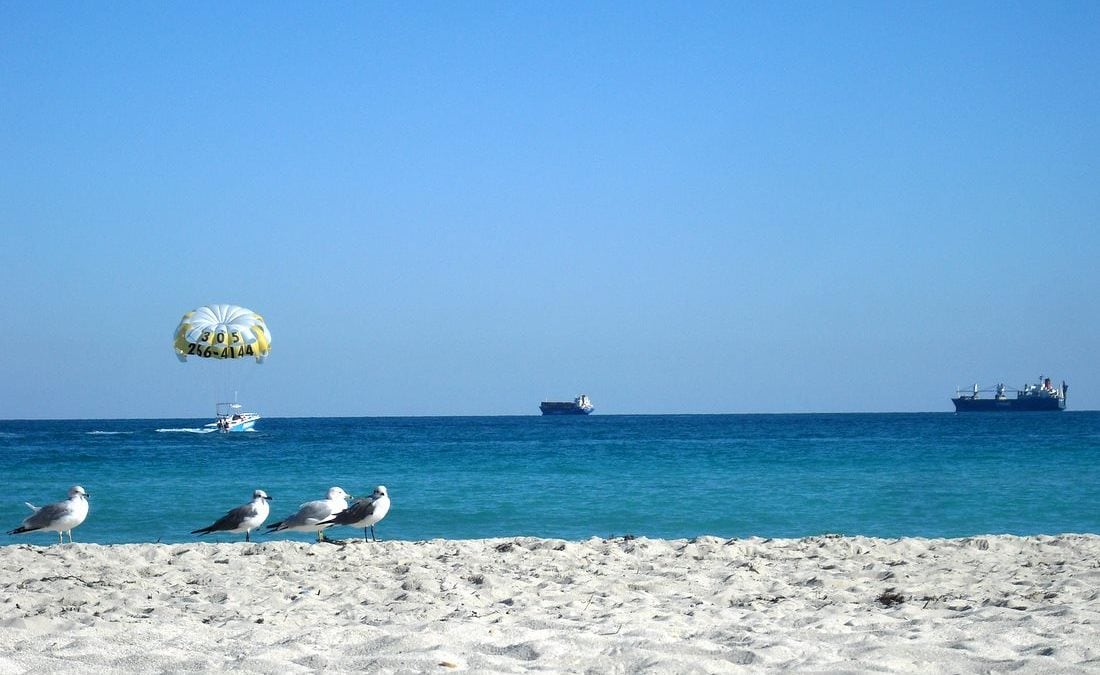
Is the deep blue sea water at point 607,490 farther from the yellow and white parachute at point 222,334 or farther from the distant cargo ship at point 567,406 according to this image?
the distant cargo ship at point 567,406

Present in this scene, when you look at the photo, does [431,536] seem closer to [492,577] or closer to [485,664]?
[492,577]

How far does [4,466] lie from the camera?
3438 centimetres

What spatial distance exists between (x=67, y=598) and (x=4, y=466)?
1196 inches

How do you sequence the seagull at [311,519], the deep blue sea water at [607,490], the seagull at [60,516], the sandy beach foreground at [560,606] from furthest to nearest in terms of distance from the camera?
the deep blue sea water at [607,490], the seagull at [60,516], the seagull at [311,519], the sandy beach foreground at [560,606]

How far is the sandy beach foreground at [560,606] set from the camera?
5.42m

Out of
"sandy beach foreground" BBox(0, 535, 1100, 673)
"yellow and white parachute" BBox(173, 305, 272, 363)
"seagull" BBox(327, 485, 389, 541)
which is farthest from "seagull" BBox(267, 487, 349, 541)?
"yellow and white parachute" BBox(173, 305, 272, 363)

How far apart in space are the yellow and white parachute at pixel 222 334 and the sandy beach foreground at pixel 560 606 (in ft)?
63.4

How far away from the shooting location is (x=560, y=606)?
24.0ft

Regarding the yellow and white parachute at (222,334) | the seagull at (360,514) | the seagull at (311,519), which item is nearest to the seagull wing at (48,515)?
the seagull at (311,519)

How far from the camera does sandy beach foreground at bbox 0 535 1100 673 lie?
5.42 m

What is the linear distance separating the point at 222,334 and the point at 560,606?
24.6m

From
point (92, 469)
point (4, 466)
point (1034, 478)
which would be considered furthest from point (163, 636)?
point (4, 466)

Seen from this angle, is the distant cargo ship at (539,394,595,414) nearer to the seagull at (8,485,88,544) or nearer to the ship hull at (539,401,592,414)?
the ship hull at (539,401,592,414)

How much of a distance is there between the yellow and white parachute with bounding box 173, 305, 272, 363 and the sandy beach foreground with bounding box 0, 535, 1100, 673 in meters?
19.3
